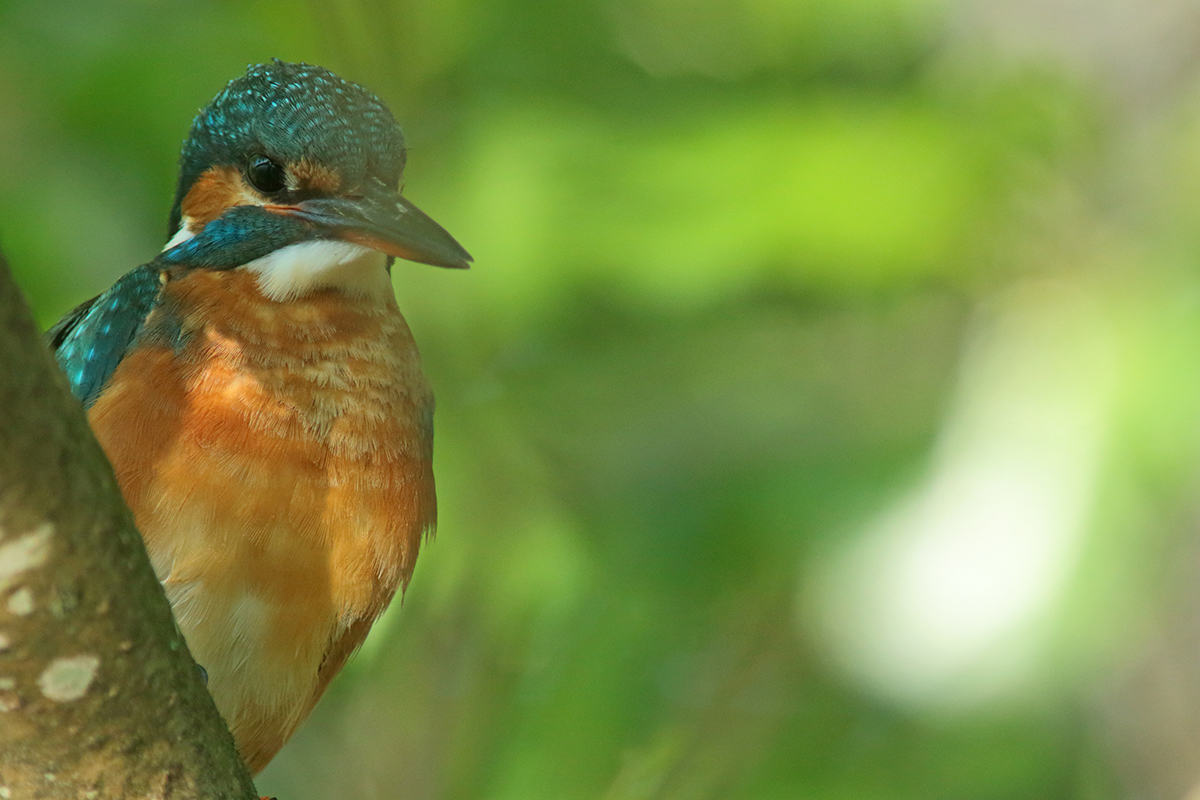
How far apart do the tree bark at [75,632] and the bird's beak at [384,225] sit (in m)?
0.90

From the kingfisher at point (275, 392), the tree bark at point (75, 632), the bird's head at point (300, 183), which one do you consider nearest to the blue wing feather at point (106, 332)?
the kingfisher at point (275, 392)

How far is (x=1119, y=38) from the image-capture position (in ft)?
13.6

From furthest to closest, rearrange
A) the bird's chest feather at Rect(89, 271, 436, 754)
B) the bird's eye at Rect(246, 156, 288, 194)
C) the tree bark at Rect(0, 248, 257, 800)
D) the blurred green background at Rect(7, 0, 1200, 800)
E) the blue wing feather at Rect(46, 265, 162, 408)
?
the blurred green background at Rect(7, 0, 1200, 800) < the bird's eye at Rect(246, 156, 288, 194) < the blue wing feather at Rect(46, 265, 162, 408) < the bird's chest feather at Rect(89, 271, 436, 754) < the tree bark at Rect(0, 248, 257, 800)

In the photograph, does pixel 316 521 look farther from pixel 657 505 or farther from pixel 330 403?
pixel 657 505

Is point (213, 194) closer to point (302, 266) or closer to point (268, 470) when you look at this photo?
point (302, 266)

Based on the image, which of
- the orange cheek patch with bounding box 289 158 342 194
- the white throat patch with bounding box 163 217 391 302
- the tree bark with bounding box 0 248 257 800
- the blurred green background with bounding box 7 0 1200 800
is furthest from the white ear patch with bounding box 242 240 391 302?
the tree bark with bounding box 0 248 257 800

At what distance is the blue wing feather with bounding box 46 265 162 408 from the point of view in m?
2.29

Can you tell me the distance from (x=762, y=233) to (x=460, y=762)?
1.43m

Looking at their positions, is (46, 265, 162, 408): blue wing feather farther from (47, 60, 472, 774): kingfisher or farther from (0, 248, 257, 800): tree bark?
(0, 248, 257, 800): tree bark

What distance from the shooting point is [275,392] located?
7.34ft

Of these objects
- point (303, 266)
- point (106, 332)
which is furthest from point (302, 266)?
point (106, 332)

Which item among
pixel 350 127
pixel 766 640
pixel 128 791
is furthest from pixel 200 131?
pixel 766 640

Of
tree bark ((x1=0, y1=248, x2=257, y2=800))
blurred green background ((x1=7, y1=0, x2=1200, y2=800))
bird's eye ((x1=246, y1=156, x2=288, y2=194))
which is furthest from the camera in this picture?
blurred green background ((x1=7, y1=0, x2=1200, y2=800))

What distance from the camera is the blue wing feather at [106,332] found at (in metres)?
2.29
